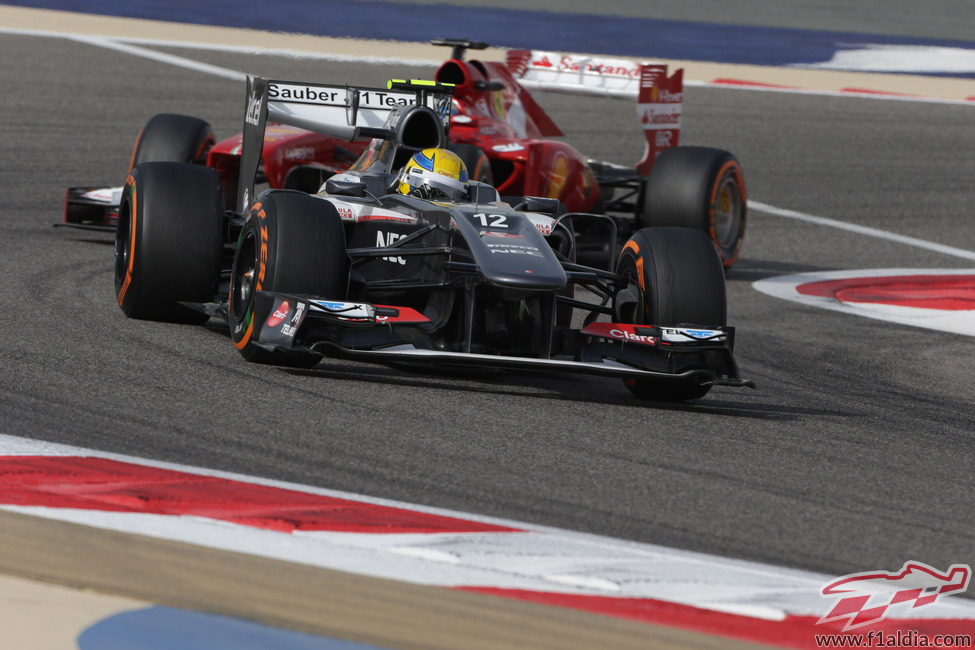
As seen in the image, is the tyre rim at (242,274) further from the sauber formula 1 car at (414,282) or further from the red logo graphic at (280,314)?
the red logo graphic at (280,314)

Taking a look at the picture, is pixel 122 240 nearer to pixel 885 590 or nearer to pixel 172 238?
pixel 172 238

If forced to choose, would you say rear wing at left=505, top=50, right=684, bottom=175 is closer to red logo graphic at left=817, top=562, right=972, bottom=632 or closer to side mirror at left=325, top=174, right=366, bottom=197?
side mirror at left=325, top=174, right=366, bottom=197

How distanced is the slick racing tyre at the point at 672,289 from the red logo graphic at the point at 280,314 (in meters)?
1.72

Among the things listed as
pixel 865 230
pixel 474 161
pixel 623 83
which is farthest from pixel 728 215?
pixel 865 230

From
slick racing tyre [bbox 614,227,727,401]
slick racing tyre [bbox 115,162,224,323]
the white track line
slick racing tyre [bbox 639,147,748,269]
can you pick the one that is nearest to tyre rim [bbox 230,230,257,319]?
slick racing tyre [bbox 115,162,224,323]

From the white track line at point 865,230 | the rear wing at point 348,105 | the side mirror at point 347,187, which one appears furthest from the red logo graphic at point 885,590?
the white track line at point 865,230

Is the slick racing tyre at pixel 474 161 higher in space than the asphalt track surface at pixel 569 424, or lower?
higher

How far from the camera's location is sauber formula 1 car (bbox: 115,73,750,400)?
6980 mm

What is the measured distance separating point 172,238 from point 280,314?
126 cm

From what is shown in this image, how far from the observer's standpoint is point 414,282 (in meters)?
7.54

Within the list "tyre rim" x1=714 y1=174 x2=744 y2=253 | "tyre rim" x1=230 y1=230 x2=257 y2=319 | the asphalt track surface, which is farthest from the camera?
"tyre rim" x1=714 y1=174 x2=744 y2=253

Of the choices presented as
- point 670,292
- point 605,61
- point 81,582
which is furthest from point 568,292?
point 605,61

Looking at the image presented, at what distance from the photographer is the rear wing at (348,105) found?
9.32 meters

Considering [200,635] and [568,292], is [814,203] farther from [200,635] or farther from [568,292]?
[200,635]
